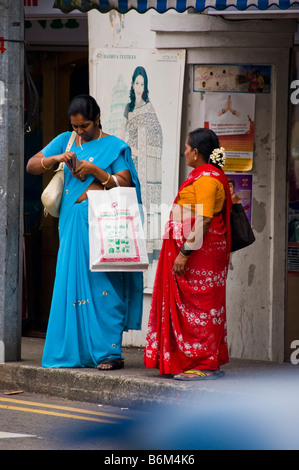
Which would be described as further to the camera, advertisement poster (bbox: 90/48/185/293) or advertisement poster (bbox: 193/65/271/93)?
advertisement poster (bbox: 90/48/185/293)

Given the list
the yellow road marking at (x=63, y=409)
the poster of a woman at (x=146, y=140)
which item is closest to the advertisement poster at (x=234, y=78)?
the poster of a woman at (x=146, y=140)

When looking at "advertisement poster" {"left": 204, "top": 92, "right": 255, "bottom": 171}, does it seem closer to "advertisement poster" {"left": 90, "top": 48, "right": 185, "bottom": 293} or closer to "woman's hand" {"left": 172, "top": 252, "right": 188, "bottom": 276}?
"advertisement poster" {"left": 90, "top": 48, "right": 185, "bottom": 293}

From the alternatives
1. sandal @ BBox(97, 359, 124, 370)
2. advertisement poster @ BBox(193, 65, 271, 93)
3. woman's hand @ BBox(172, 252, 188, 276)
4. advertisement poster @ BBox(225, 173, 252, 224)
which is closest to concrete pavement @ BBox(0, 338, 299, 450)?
sandal @ BBox(97, 359, 124, 370)

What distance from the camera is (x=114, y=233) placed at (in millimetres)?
7398

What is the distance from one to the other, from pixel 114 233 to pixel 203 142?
899 mm

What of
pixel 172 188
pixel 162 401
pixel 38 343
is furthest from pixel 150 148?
pixel 162 401

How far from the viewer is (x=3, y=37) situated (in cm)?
786

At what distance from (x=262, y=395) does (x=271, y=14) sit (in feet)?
10.1

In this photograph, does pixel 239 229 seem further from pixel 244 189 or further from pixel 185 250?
pixel 244 189

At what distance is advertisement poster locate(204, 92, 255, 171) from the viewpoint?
8.54m

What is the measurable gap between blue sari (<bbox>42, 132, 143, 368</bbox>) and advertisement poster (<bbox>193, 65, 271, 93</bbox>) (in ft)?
4.31

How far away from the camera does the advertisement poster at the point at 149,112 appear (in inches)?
346

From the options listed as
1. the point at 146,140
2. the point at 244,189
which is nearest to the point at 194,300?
the point at 244,189
